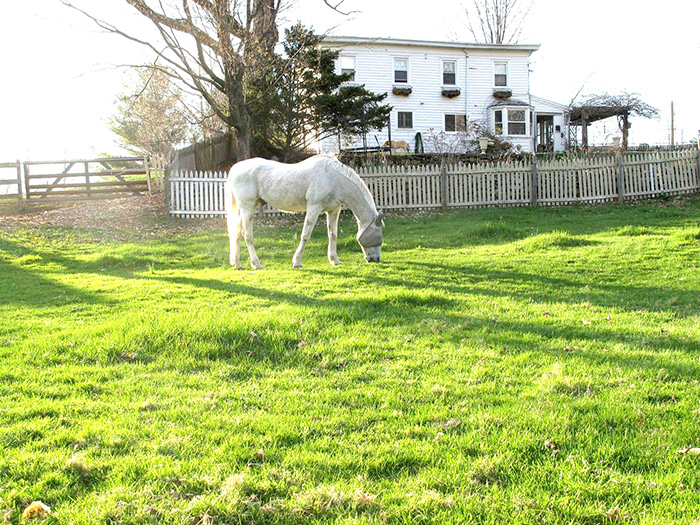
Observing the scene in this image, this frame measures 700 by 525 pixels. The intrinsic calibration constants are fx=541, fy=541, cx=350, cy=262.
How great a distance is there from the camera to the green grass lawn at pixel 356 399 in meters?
2.67

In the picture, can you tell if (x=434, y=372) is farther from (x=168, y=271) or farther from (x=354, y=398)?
(x=168, y=271)

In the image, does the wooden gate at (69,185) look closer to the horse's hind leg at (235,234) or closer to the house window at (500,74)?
the horse's hind leg at (235,234)

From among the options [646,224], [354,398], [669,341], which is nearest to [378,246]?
[669,341]

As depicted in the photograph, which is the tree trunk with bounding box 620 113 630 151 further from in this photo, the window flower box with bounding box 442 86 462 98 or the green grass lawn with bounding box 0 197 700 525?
the green grass lawn with bounding box 0 197 700 525

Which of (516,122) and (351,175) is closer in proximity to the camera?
(351,175)

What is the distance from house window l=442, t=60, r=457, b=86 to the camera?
34.3m

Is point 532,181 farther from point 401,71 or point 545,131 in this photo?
point 545,131

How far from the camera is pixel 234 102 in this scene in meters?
18.1

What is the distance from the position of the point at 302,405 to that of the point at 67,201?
19.2 metres

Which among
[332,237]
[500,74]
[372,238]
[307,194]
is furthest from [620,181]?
[500,74]

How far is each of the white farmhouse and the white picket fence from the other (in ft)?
44.2

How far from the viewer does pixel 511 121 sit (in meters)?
34.6

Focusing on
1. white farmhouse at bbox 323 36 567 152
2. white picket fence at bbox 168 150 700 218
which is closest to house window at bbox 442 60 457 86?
white farmhouse at bbox 323 36 567 152

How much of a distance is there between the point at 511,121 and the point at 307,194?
1102 inches
